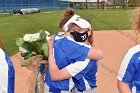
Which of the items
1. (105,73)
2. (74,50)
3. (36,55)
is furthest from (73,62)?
(105,73)

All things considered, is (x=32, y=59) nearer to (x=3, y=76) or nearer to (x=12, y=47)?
(x=3, y=76)

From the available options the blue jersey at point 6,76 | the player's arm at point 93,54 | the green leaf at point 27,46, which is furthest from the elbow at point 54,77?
the blue jersey at point 6,76

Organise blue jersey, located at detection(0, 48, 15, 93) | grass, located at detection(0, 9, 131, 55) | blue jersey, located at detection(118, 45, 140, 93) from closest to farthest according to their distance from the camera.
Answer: blue jersey, located at detection(0, 48, 15, 93) < blue jersey, located at detection(118, 45, 140, 93) < grass, located at detection(0, 9, 131, 55)

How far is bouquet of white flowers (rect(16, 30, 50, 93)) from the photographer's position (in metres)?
3.93

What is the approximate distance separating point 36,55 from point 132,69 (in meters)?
1.28

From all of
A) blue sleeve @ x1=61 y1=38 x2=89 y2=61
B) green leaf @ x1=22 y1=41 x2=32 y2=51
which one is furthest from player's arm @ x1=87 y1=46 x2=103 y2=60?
green leaf @ x1=22 y1=41 x2=32 y2=51

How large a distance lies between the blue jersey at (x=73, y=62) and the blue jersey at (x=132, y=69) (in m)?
0.61

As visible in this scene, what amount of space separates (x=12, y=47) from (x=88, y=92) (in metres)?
11.2

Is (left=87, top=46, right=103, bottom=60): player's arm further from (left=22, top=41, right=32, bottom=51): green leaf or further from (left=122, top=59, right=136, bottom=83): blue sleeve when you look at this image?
(left=22, top=41, right=32, bottom=51): green leaf

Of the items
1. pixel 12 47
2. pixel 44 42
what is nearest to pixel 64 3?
pixel 12 47

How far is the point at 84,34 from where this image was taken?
366 cm

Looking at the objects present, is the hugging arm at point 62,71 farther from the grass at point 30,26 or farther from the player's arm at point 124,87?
the grass at point 30,26

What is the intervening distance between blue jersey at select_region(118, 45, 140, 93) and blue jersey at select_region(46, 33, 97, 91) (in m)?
0.61

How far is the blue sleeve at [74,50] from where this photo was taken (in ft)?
11.8
